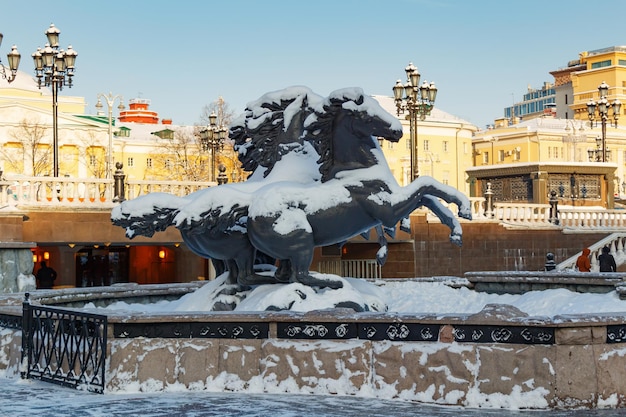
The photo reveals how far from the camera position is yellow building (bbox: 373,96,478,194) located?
76812 millimetres

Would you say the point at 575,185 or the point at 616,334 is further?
the point at 575,185

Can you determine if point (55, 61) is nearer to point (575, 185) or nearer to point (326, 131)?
point (326, 131)

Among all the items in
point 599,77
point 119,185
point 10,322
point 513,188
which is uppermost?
point 599,77

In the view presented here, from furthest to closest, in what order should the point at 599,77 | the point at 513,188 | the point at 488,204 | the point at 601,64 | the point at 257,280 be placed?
the point at 601,64, the point at 599,77, the point at 513,188, the point at 488,204, the point at 257,280

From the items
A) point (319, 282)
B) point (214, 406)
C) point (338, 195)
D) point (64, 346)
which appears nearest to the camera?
point (214, 406)

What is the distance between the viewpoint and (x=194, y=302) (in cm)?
1107

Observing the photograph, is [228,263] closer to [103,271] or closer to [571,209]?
[103,271]

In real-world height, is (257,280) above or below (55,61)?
below

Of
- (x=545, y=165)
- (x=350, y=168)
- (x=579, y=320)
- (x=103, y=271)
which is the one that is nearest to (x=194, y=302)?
(x=350, y=168)

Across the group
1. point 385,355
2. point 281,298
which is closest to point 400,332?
point 385,355

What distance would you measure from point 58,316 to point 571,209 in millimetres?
27285

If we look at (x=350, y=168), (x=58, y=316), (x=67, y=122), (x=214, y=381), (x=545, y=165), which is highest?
(x=67, y=122)

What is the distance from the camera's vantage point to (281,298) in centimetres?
1023

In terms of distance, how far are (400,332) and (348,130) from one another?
329cm
